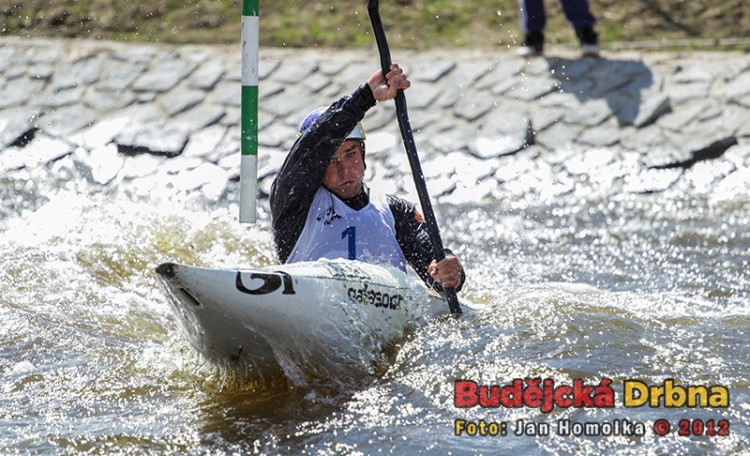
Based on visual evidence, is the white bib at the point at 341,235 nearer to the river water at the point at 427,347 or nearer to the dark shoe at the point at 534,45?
the river water at the point at 427,347

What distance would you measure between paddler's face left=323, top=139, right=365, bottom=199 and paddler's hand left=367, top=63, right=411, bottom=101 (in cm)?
30

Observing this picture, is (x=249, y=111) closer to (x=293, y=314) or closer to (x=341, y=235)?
(x=341, y=235)

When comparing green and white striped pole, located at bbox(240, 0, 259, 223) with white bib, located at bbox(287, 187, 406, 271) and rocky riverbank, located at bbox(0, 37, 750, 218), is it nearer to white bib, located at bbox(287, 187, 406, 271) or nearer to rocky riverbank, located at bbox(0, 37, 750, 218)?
white bib, located at bbox(287, 187, 406, 271)

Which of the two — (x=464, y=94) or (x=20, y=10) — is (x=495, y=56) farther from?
(x=20, y=10)

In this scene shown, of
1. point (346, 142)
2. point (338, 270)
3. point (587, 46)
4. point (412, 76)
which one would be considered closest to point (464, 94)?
point (412, 76)

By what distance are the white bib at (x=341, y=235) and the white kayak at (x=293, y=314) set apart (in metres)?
0.21

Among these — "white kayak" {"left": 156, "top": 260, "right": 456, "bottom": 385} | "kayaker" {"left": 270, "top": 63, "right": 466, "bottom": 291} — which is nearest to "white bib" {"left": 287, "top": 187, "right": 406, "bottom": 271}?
"kayaker" {"left": 270, "top": 63, "right": 466, "bottom": 291}

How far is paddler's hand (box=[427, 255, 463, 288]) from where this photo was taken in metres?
5.01

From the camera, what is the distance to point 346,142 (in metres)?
5.06

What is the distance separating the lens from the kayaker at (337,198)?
4.93 meters

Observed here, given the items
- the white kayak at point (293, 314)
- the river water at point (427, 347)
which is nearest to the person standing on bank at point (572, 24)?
the river water at point (427, 347)

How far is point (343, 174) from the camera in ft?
16.6

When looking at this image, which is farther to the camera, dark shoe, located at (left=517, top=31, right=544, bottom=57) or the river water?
dark shoe, located at (left=517, top=31, right=544, bottom=57)

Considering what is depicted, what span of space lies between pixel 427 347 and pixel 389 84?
1355 millimetres
